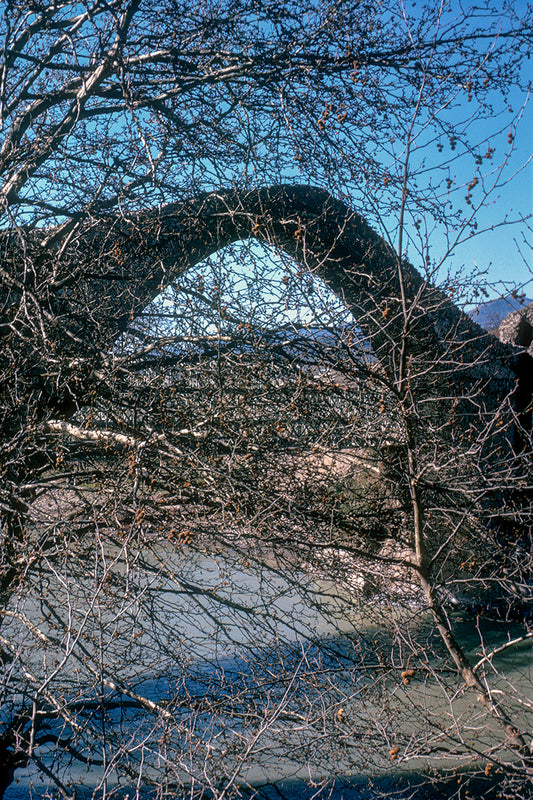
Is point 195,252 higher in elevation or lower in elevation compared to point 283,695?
higher

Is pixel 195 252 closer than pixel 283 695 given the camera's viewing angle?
No

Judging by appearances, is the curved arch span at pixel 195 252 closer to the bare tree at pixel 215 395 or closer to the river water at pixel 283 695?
the bare tree at pixel 215 395

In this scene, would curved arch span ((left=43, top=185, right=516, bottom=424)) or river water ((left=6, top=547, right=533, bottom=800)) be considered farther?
curved arch span ((left=43, top=185, right=516, bottom=424))

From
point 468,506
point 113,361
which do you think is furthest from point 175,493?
point 468,506

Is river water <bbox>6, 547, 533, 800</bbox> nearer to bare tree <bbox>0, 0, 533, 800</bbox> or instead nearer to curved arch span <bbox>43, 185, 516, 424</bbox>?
bare tree <bbox>0, 0, 533, 800</bbox>

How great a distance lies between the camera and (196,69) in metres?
5.05

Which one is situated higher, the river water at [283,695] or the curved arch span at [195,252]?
the curved arch span at [195,252]

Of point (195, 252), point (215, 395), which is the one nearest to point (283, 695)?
point (215, 395)

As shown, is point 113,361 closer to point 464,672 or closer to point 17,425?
point 17,425

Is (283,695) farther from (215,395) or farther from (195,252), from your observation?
(195,252)

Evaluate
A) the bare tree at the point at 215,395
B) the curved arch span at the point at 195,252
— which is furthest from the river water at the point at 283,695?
the curved arch span at the point at 195,252

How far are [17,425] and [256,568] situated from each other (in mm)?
2023

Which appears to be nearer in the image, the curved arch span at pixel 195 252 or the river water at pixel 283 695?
the river water at pixel 283 695

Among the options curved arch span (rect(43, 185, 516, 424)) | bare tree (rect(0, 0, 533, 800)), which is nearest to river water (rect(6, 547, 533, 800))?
bare tree (rect(0, 0, 533, 800))
